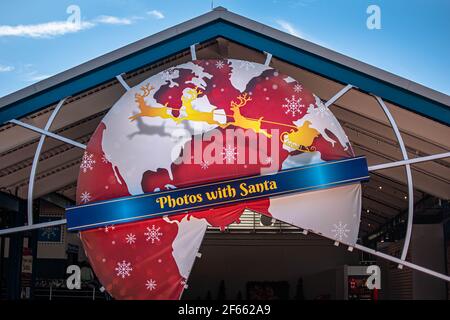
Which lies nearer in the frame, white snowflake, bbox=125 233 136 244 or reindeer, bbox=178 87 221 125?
white snowflake, bbox=125 233 136 244

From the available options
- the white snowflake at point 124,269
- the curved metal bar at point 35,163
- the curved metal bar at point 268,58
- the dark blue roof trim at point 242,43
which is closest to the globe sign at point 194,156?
the white snowflake at point 124,269

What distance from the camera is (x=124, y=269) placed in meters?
9.95

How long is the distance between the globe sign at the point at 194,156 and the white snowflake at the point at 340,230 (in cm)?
1

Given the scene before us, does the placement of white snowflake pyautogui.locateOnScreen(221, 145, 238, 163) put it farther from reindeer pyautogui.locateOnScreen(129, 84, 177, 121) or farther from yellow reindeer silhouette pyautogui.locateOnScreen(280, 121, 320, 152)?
reindeer pyautogui.locateOnScreen(129, 84, 177, 121)

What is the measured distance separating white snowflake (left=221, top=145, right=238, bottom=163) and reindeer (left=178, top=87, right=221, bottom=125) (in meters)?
0.37

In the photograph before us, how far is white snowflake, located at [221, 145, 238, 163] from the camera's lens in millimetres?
10156

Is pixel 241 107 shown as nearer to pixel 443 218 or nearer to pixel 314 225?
pixel 314 225

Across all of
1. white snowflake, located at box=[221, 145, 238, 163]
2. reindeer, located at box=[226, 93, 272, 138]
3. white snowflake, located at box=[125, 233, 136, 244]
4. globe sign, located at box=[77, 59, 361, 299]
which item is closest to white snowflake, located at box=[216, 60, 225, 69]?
globe sign, located at box=[77, 59, 361, 299]

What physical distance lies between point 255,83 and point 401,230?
8220mm

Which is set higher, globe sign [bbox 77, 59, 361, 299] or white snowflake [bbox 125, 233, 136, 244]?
globe sign [bbox 77, 59, 361, 299]

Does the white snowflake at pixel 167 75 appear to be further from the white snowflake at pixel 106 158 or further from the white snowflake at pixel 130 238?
the white snowflake at pixel 130 238

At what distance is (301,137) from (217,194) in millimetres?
1310

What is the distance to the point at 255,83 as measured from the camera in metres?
10.5
